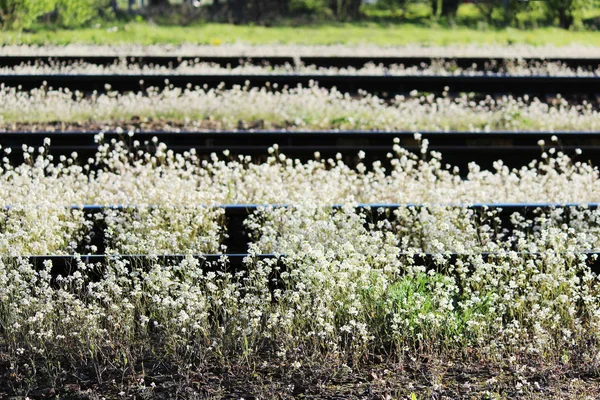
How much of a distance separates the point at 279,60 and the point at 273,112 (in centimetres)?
568

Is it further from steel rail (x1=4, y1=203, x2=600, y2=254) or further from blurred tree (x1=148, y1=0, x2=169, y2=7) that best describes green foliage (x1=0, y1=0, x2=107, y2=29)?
steel rail (x1=4, y1=203, x2=600, y2=254)

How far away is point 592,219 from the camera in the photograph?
8859mm

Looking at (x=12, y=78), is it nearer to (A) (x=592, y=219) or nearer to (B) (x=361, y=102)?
(B) (x=361, y=102)

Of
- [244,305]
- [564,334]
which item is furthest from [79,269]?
[564,334]

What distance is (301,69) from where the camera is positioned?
20.0 metres

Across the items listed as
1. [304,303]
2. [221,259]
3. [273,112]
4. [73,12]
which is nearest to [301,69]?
Answer: [273,112]

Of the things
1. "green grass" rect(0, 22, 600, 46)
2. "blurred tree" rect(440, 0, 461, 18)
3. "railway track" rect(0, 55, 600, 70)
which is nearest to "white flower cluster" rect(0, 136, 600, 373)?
"railway track" rect(0, 55, 600, 70)

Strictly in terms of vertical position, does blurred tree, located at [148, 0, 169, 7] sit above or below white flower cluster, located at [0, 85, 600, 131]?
above

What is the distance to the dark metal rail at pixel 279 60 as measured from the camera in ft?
66.6

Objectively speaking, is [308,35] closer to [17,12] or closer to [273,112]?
[17,12]

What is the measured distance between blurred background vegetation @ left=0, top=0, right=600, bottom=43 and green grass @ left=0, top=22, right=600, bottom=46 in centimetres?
26

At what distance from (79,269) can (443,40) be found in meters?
23.9

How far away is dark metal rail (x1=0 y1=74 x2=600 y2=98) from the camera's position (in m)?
17.4

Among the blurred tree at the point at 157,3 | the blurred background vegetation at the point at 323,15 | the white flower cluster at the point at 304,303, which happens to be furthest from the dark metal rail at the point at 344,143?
the blurred tree at the point at 157,3
